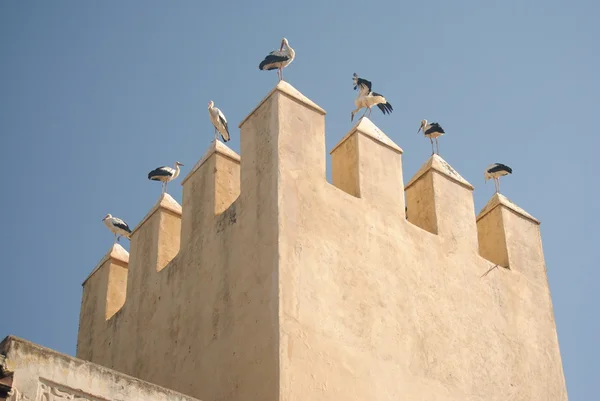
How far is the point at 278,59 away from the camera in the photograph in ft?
43.2

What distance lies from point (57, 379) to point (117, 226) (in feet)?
21.0

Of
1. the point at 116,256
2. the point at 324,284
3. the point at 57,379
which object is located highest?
the point at 116,256

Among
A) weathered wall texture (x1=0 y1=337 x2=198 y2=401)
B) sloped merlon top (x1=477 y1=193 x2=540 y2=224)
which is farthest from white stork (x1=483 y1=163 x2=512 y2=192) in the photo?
weathered wall texture (x1=0 y1=337 x2=198 y2=401)

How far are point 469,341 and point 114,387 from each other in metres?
4.54

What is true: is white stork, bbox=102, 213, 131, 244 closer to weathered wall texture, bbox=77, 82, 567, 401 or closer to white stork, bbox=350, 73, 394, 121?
weathered wall texture, bbox=77, 82, 567, 401

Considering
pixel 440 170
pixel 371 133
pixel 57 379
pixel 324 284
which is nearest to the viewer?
pixel 57 379

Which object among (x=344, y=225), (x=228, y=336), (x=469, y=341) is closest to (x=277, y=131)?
(x=344, y=225)

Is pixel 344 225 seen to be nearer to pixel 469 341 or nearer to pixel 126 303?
pixel 469 341

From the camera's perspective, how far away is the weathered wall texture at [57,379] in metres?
8.41

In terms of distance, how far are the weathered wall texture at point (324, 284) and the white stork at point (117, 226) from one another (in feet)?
3.40

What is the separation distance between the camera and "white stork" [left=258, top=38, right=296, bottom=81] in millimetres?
13055

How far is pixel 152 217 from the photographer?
44.0 feet

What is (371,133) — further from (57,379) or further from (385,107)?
(57,379)

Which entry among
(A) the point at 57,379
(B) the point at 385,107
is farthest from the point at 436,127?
(A) the point at 57,379
